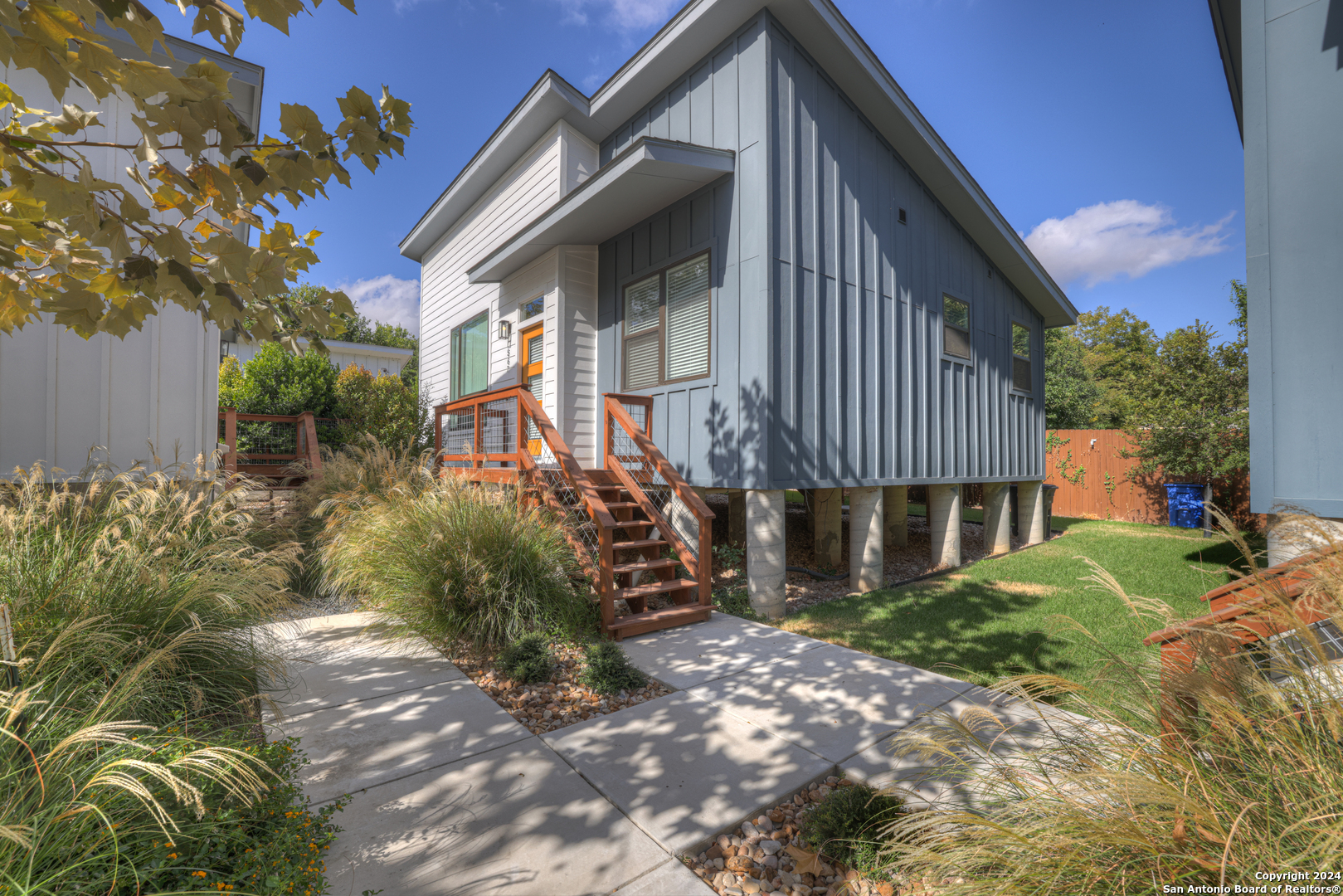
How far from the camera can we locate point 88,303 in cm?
205

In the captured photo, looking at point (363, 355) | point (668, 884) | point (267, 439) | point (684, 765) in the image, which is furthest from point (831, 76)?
point (363, 355)

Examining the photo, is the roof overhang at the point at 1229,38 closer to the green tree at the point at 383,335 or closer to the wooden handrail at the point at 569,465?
the wooden handrail at the point at 569,465

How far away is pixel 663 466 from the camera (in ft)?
19.7

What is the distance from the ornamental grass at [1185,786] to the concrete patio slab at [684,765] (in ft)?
2.89

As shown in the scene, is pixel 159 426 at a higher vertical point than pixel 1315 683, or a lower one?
higher

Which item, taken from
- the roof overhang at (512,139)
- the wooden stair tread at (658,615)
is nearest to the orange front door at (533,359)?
the roof overhang at (512,139)

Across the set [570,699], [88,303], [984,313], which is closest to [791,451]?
[570,699]

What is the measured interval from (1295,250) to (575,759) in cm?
550

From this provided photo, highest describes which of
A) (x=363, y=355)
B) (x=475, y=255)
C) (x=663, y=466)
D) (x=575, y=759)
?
(x=363, y=355)

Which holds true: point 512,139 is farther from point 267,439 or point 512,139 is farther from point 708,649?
point 708,649

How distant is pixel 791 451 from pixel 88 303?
5.35 meters

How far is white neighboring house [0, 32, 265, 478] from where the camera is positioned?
16.9ft

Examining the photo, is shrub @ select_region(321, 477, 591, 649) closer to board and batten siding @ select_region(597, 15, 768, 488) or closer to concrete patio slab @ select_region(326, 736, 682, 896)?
concrete patio slab @ select_region(326, 736, 682, 896)

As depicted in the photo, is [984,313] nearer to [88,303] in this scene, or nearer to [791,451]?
[791,451]
